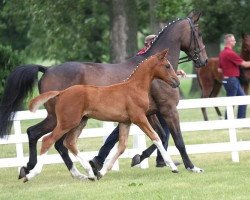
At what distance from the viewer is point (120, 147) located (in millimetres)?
12930

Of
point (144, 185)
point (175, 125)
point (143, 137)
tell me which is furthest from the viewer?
point (143, 137)

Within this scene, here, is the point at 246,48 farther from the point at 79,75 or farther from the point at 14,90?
the point at 14,90

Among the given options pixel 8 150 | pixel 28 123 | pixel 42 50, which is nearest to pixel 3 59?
pixel 28 123

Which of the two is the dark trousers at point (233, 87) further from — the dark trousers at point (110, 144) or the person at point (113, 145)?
the dark trousers at point (110, 144)

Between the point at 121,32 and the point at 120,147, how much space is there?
1927 centimetres

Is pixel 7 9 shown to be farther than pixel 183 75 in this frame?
Yes

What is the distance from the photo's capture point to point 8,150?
18.8 metres

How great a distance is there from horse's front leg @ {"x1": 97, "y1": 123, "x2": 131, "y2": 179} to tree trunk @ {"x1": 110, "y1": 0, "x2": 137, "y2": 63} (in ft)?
61.1

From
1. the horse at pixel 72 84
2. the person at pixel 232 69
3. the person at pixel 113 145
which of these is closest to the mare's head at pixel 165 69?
the horse at pixel 72 84

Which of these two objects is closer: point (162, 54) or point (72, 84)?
point (162, 54)

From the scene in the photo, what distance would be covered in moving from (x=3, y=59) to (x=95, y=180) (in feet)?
42.5

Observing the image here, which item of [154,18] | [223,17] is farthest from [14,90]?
[223,17]

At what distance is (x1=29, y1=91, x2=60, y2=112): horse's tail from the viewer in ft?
40.9

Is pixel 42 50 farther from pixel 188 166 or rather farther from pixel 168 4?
pixel 188 166
